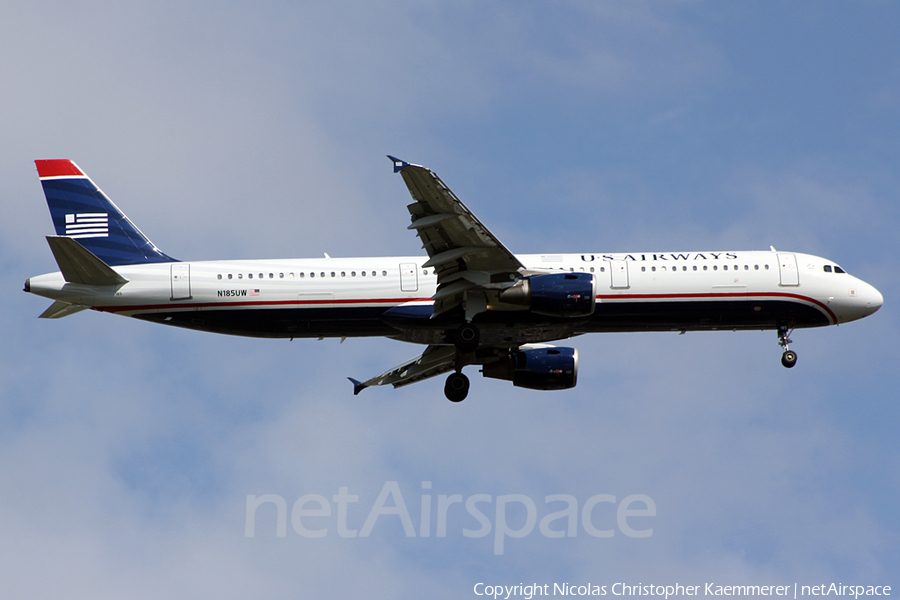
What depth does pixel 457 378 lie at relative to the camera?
41.6 m

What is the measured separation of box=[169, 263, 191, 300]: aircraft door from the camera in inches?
1527

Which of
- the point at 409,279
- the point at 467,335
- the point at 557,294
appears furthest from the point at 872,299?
the point at 409,279

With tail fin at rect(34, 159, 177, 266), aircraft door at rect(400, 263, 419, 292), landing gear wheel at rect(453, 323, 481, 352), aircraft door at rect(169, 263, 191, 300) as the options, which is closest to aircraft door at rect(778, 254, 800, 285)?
landing gear wheel at rect(453, 323, 481, 352)

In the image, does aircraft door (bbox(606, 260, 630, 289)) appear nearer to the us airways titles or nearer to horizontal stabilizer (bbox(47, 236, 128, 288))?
the us airways titles

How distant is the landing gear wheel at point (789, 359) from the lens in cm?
4131

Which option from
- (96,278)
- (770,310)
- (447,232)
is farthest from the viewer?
(770,310)

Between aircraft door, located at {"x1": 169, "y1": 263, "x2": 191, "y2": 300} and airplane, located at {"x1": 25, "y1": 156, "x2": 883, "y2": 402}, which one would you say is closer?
airplane, located at {"x1": 25, "y1": 156, "x2": 883, "y2": 402}

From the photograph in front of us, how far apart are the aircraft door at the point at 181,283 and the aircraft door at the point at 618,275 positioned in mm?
15679

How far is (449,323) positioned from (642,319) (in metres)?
7.26

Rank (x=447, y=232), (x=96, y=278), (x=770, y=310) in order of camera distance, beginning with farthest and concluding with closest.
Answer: (x=770, y=310)
(x=96, y=278)
(x=447, y=232)

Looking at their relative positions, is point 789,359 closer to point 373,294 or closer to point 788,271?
point 788,271

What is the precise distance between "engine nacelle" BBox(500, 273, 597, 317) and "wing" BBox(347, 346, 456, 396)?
7221mm

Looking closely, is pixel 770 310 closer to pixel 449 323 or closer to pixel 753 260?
pixel 753 260

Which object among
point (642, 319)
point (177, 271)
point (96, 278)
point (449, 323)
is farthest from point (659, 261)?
point (96, 278)
